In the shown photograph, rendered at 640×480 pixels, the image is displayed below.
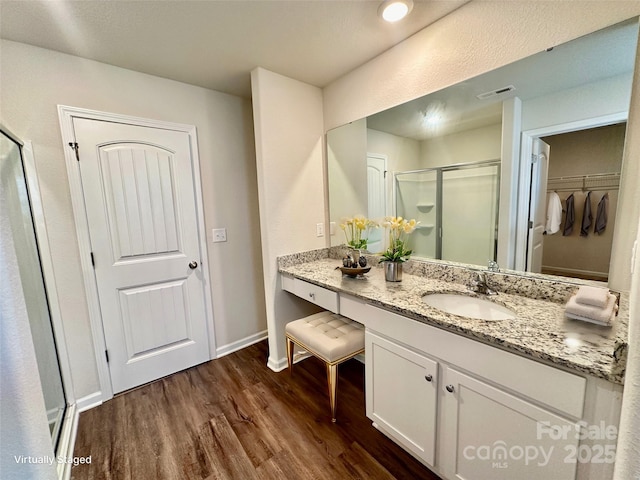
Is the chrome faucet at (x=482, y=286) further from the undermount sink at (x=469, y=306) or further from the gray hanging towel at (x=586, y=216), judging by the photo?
the gray hanging towel at (x=586, y=216)

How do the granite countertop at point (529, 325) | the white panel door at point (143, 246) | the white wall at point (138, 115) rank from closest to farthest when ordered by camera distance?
the granite countertop at point (529, 325) < the white wall at point (138, 115) < the white panel door at point (143, 246)

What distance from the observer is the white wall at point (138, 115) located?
1.61 m

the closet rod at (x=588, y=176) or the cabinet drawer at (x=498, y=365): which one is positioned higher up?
the closet rod at (x=588, y=176)

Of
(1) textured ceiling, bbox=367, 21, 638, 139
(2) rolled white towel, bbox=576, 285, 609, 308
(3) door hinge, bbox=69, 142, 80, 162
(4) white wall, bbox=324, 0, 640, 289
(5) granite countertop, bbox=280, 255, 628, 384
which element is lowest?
(5) granite countertop, bbox=280, 255, 628, 384

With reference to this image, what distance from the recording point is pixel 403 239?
1922 millimetres

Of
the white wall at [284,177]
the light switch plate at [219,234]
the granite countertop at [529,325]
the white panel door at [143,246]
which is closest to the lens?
the granite countertop at [529,325]

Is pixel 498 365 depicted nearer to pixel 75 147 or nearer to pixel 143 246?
pixel 143 246

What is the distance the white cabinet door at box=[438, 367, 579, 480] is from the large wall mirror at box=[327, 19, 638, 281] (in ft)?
2.33

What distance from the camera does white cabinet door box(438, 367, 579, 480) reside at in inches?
34.0

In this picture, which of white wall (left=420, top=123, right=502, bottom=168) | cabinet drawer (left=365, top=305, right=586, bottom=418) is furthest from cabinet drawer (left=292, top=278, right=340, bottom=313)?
white wall (left=420, top=123, right=502, bottom=168)

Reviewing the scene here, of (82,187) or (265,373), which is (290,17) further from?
(265,373)

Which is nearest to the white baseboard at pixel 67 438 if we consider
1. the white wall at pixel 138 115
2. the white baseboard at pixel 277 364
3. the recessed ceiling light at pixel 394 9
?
the white wall at pixel 138 115

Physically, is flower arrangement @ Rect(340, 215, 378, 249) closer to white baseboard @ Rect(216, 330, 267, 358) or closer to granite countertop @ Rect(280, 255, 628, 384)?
granite countertop @ Rect(280, 255, 628, 384)

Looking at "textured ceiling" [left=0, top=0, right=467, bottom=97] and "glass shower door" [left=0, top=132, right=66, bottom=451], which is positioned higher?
"textured ceiling" [left=0, top=0, right=467, bottom=97]
